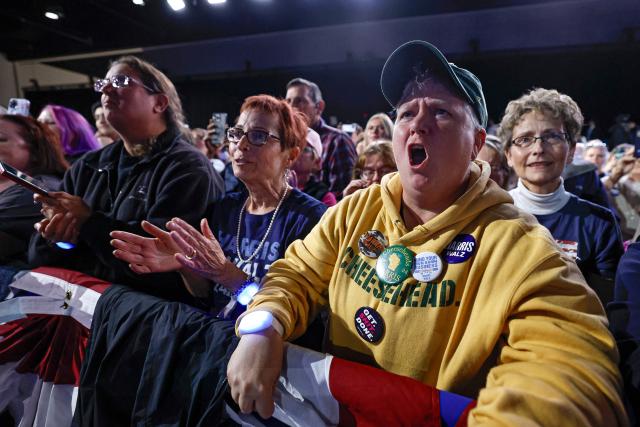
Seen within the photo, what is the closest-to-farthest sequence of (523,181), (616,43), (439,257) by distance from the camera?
(439,257)
(523,181)
(616,43)

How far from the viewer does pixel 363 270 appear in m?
1.15

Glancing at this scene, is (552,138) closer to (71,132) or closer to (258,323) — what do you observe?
(258,323)

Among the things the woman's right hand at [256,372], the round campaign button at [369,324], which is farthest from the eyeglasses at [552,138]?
the woman's right hand at [256,372]

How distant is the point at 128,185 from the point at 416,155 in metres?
1.57

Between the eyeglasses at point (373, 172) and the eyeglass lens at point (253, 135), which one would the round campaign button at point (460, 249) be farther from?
the eyeglasses at point (373, 172)

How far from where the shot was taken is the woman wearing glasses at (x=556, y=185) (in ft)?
5.86

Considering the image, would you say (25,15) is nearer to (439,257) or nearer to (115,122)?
(115,122)

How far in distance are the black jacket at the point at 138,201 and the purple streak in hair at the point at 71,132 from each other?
130cm

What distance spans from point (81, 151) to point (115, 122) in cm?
155

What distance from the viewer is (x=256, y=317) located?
1.07m

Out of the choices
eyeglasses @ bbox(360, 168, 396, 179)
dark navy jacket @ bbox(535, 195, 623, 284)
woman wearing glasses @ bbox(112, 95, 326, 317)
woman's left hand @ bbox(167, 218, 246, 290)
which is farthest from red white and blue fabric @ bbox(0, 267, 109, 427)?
dark navy jacket @ bbox(535, 195, 623, 284)

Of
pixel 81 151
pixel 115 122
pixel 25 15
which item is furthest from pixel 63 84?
pixel 115 122

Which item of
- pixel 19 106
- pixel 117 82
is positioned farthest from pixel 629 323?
pixel 19 106

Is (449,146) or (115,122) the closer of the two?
(449,146)
